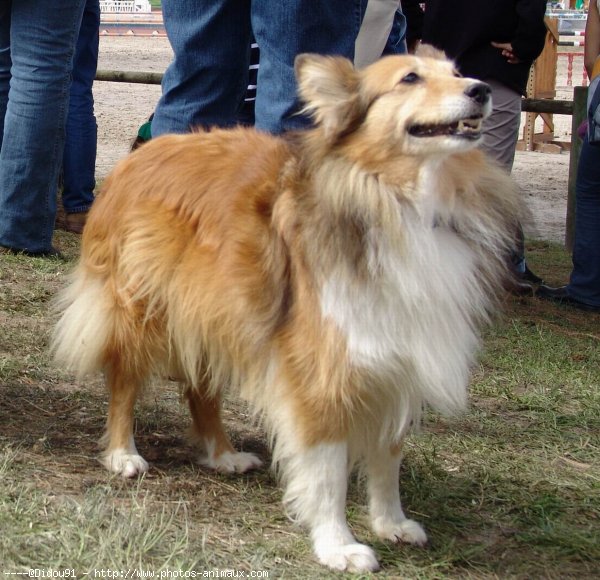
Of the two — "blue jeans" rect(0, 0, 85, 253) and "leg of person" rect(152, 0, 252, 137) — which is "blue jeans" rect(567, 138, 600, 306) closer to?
"leg of person" rect(152, 0, 252, 137)

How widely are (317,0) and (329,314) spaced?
1.26m

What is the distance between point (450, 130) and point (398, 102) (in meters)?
0.17

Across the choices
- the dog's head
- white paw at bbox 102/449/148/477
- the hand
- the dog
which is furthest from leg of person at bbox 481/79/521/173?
white paw at bbox 102/449/148/477

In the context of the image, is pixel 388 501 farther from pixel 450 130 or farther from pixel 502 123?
pixel 502 123

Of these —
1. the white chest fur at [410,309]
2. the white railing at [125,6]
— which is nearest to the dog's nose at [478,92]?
the white chest fur at [410,309]

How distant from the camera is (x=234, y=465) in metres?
3.20

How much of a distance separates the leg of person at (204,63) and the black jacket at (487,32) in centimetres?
203

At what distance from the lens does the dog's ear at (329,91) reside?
8.81 ft

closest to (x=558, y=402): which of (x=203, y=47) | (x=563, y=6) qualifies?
(x=203, y=47)

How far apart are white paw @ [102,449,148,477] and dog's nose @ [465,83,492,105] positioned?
4.97 ft

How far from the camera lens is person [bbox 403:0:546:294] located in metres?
5.35

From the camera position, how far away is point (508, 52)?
17.8 ft

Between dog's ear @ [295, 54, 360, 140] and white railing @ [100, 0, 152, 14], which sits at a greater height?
dog's ear @ [295, 54, 360, 140]

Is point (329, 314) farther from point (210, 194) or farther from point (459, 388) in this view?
point (210, 194)
